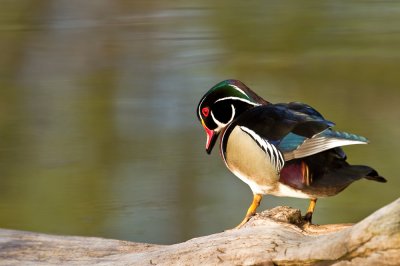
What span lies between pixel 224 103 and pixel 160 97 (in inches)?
114

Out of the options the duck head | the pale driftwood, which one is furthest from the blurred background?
the duck head

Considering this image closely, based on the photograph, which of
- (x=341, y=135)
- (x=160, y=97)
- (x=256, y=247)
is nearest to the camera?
(x=256, y=247)

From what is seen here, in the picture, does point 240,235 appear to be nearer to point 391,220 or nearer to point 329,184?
point 329,184

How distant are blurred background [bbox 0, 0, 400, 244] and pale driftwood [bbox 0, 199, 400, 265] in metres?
1.20

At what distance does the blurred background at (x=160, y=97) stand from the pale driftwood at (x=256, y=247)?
3.94 feet

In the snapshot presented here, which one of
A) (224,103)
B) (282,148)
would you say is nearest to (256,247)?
(282,148)

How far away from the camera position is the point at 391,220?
2.07 m

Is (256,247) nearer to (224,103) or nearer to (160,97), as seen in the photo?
(224,103)

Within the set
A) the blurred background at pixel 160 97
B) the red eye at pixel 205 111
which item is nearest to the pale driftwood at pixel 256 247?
the red eye at pixel 205 111

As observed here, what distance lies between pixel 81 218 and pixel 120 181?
15.1 inches

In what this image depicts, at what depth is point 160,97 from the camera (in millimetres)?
5648

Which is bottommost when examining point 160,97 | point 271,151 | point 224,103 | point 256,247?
point 160,97

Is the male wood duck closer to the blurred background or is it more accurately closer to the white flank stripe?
the white flank stripe

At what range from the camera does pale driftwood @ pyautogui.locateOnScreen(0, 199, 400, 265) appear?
2.10 m
